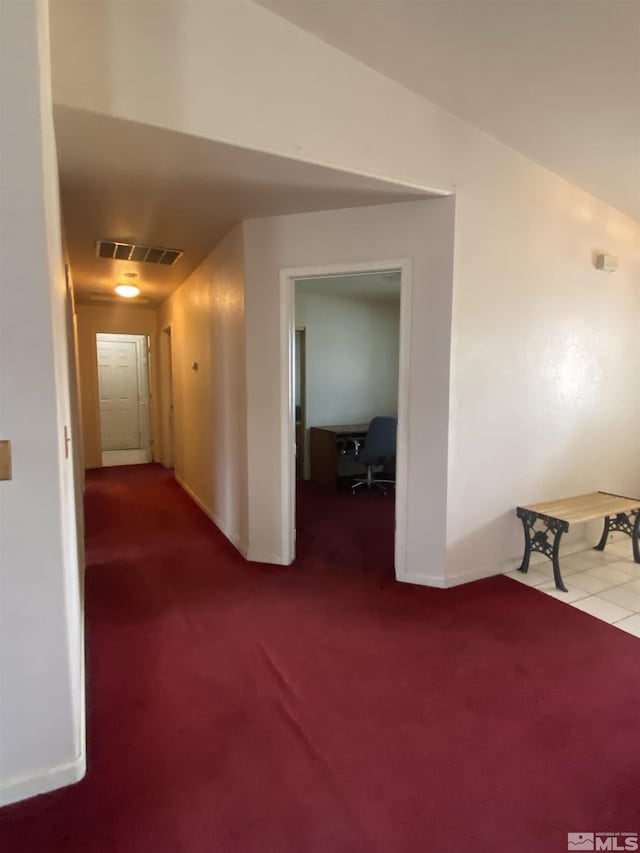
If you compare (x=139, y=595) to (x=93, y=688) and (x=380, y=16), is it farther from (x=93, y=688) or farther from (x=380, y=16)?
(x=380, y=16)

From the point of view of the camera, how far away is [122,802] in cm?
152

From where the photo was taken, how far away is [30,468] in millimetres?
1427

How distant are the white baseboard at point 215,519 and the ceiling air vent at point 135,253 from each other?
2291mm

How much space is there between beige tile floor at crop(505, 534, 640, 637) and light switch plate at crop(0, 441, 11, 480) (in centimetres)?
297

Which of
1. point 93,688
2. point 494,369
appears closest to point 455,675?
point 93,688

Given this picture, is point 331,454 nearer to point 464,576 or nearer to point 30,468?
point 464,576

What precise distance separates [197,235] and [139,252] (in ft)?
2.24

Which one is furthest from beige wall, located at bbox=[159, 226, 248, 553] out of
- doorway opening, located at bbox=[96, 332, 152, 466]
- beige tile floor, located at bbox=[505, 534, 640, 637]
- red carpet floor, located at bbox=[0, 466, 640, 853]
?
doorway opening, located at bbox=[96, 332, 152, 466]

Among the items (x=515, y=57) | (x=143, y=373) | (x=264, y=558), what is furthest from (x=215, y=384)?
(x=143, y=373)

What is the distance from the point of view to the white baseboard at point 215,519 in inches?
144

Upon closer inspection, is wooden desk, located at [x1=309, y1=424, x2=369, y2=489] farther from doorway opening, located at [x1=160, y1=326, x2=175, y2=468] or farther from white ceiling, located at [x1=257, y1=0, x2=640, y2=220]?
white ceiling, located at [x1=257, y1=0, x2=640, y2=220]

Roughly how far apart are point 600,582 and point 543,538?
47 centimetres

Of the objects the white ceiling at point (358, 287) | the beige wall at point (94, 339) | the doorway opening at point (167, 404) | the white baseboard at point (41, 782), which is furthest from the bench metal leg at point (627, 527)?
the beige wall at point (94, 339)

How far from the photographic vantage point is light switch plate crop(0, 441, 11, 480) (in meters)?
1.38
